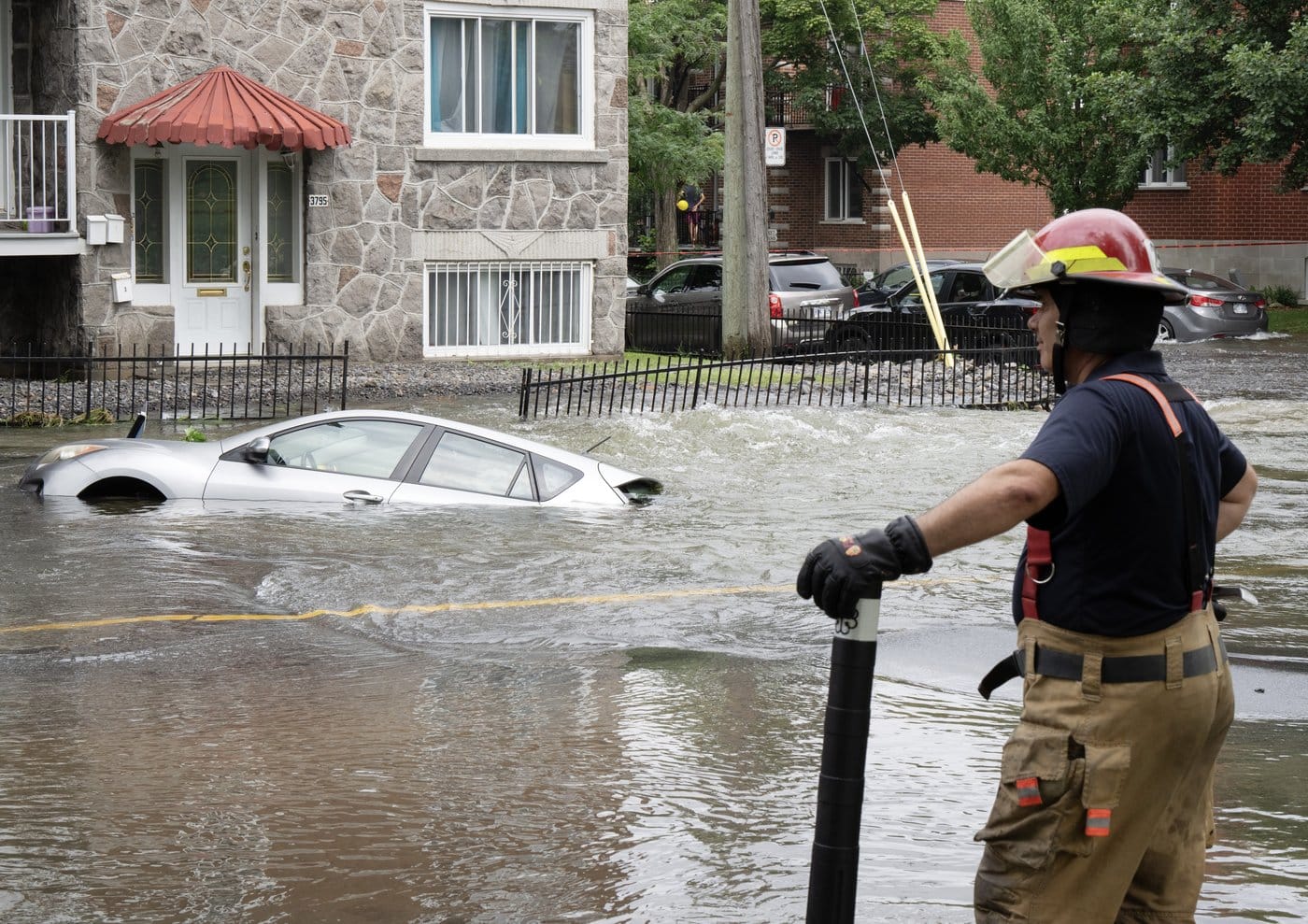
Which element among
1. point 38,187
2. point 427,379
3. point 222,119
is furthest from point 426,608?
point 38,187

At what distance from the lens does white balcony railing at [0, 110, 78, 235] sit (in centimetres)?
1920

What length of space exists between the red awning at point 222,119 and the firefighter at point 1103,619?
16908 millimetres

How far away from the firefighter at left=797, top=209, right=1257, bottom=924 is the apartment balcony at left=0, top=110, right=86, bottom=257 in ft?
56.6

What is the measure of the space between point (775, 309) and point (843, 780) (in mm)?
21745

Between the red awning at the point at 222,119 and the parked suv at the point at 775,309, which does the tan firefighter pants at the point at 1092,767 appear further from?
the parked suv at the point at 775,309

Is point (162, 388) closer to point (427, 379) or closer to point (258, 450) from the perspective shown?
point (427, 379)

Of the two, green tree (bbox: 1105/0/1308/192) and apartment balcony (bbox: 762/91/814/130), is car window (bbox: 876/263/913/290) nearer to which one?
green tree (bbox: 1105/0/1308/192)

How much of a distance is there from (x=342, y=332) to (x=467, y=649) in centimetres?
1369

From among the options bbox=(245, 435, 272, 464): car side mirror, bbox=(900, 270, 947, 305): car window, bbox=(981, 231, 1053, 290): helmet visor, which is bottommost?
bbox=(245, 435, 272, 464): car side mirror

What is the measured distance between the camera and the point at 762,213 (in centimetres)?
2330

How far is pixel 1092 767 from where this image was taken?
3.40m

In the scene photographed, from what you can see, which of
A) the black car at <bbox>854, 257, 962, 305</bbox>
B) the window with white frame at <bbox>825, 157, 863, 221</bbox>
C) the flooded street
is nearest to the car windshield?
the black car at <bbox>854, 257, 962, 305</bbox>

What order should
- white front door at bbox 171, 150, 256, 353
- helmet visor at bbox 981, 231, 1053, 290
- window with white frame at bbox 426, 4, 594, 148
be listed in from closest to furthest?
helmet visor at bbox 981, 231, 1053, 290, white front door at bbox 171, 150, 256, 353, window with white frame at bbox 426, 4, 594, 148

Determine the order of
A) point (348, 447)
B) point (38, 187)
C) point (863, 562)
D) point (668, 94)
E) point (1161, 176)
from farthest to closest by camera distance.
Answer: point (668, 94) → point (1161, 176) → point (38, 187) → point (348, 447) → point (863, 562)
